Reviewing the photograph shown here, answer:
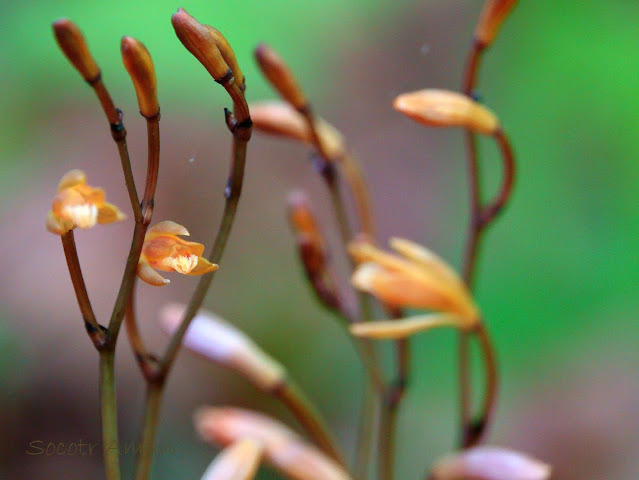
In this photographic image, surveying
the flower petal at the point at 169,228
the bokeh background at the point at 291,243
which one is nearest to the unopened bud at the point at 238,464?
the flower petal at the point at 169,228

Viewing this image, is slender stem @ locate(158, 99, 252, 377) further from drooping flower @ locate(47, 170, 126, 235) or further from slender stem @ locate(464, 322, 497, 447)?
slender stem @ locate(464, 322, 497, 447)

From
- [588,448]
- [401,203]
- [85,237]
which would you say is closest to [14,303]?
[85,237]

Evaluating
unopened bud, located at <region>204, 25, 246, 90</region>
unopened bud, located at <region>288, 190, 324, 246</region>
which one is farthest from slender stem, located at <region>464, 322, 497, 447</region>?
unopened bud, located at <region>204, 25, 246, 90</region>

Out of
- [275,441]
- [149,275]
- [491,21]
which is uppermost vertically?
[491,21]

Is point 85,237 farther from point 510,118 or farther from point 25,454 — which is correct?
point 510,118

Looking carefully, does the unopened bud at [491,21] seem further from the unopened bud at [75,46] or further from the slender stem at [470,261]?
the unopened bud at [75,46]

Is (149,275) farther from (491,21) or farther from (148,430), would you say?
(491,21)

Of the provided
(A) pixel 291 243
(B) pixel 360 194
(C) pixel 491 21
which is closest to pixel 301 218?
(B) pixel 360 194

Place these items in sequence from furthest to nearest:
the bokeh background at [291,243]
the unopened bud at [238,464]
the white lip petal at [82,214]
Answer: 1. the bokeh background at [291,243]
2. the unopened bud at [238,464]
3. the white lip petal at [82,214]
